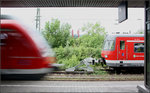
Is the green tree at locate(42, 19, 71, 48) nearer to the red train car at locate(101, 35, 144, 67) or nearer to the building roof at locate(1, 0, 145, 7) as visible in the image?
the red train car at locate(101, 35, 144, 67)

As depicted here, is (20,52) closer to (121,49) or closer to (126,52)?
(121,49)

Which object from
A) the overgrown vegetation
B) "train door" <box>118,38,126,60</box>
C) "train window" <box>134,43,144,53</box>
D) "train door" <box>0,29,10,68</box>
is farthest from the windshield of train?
"train door" <box>0,29,10,68</box>

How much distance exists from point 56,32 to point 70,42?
4658 mm

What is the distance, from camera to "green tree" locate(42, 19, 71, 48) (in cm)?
2797

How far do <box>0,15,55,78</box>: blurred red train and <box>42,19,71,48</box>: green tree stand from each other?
21402 mm

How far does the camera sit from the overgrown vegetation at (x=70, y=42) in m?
18.2

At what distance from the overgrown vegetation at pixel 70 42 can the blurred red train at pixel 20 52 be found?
1002 cm

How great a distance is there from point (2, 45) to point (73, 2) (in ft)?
9.90

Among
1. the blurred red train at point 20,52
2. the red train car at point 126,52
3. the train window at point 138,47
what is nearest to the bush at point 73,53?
the red train car at point 126,52

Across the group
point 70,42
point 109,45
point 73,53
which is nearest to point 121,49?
point 109,45

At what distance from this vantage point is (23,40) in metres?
5.71

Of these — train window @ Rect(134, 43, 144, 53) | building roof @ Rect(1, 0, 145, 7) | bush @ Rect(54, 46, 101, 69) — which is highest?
building roof @ Rect(1, 0, 145, 7)

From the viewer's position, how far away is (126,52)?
1362 cm

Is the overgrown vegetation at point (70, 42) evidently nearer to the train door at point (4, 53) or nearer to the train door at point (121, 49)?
the train door at point (121, 49)
